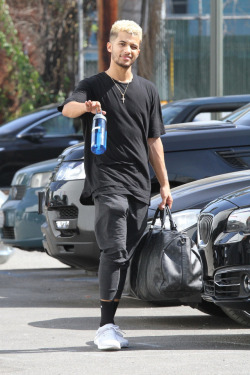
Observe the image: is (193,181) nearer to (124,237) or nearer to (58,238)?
(58,238)

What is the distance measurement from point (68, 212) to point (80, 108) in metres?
2.83

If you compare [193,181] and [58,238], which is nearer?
[193,181]

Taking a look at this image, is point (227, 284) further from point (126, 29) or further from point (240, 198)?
point (126, 29)

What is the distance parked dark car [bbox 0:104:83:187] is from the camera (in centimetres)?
1562

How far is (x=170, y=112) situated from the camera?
37.1 feet

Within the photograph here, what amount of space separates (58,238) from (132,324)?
1568 millimetres

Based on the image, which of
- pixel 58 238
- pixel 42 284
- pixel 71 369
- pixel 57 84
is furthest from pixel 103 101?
pixel 57 84

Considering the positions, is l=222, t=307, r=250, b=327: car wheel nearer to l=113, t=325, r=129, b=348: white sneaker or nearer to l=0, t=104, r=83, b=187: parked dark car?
l=113, t=325, r=129, b=348: white sneaker

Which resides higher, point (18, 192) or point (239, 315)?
point (239, 315)

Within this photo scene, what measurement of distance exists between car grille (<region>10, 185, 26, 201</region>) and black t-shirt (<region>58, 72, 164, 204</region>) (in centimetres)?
523

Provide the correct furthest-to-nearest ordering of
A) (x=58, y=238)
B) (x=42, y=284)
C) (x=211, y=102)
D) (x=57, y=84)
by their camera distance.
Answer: (x=57, y=84)
(x=211, y=102)
(x=42, y=284)
(x=58, y=238)

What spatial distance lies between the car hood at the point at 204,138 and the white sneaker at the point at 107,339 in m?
2.66

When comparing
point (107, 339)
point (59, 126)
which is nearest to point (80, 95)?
point (107, 339)

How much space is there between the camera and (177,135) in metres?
8.69
